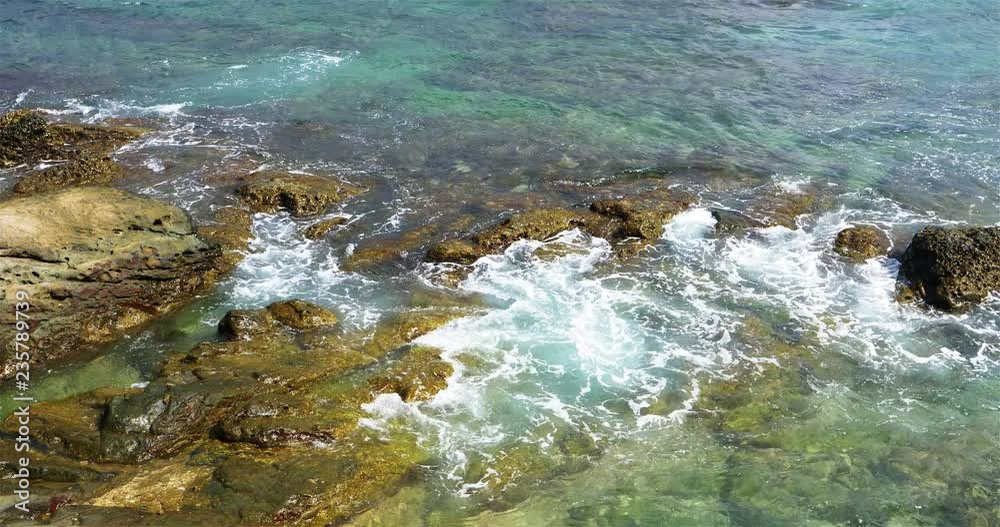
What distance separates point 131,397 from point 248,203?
7.92 m

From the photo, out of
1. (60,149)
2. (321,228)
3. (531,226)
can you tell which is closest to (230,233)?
(321,228)

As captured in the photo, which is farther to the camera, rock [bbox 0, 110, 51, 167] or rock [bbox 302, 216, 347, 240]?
rock [bbox 0, 110, 51, 167]

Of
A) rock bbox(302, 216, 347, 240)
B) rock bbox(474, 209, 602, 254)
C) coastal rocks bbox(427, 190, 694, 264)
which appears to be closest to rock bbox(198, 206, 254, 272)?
rock bbox(302, 216, 347, 240)

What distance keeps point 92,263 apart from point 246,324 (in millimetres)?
3189

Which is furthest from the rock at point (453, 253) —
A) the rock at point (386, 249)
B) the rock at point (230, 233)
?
the rock at point (230, 233)

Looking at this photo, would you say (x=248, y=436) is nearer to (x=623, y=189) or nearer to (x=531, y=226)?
(x=531, y=226)

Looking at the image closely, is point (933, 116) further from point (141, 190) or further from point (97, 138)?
point (97, 138)

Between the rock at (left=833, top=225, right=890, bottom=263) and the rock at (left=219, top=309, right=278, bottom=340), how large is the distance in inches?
490

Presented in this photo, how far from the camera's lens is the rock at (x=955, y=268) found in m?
14.3

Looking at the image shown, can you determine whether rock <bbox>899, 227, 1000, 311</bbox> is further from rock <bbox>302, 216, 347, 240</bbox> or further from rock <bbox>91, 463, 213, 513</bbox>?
rock <bbox>91, 463, 213, 513</bbox>

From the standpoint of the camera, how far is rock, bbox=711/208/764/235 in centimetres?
1694

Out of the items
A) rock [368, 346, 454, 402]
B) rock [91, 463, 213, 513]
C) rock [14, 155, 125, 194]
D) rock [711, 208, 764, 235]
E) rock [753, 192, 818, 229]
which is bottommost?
rock [91, 463, 213, 513]

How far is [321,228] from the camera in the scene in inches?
664

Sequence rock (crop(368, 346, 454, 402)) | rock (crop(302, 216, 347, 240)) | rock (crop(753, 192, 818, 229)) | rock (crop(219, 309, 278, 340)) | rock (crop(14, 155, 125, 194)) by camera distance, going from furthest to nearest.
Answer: rock (crop(14, 155, 125, 194))
rock (crop(753, 192, 818, 229))
rock (crop(302, 216, 347, 240))
rock (crop(219, 309, 278, 340))
rock (crop(368, 346, 454, 402))
